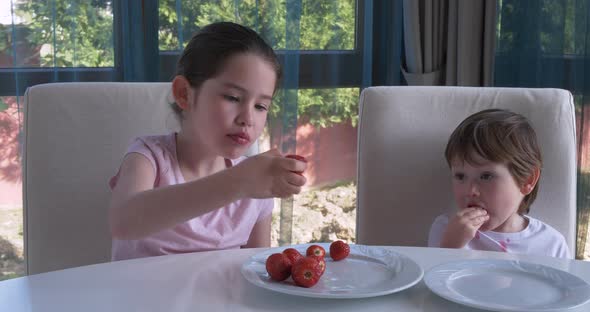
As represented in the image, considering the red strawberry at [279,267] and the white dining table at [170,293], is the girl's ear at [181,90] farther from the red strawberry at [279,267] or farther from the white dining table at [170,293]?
the red strawberry at [279,267]

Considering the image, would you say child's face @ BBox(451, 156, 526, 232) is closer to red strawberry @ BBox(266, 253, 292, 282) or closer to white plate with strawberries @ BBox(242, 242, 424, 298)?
white plate with strawberries @ BBox(242, 242, 424, 298)

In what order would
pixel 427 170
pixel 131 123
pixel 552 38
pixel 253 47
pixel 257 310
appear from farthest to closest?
1. pixel 552 38
2. pixel 427 170
3. pixel 131 123
4. pixel 253 47
5. pixel 257 310

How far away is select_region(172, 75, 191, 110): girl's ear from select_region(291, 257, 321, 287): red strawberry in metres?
0.64

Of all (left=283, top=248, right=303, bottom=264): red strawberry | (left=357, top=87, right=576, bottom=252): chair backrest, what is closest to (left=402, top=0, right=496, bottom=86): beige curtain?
(left=357, top=87, right=576, bottom=252): chair backrest

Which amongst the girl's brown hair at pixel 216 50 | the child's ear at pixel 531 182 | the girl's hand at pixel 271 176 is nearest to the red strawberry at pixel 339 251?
the girl's hand at pixel 271 176

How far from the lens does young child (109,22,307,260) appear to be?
122 centimetres

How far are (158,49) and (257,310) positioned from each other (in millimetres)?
2081

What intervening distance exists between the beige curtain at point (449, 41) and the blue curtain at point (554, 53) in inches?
5.4

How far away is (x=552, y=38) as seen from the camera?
8.71 ft

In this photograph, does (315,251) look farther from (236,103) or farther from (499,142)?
(499,142)

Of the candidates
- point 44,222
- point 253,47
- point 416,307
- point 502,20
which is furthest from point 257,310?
point 502,20

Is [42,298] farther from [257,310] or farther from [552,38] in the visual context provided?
[552,38]

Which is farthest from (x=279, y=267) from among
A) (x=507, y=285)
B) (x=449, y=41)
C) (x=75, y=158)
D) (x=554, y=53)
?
(x=449, y=41)

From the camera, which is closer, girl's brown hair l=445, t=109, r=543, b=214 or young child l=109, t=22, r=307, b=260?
young child l=109, t=22, r=307, b=260
